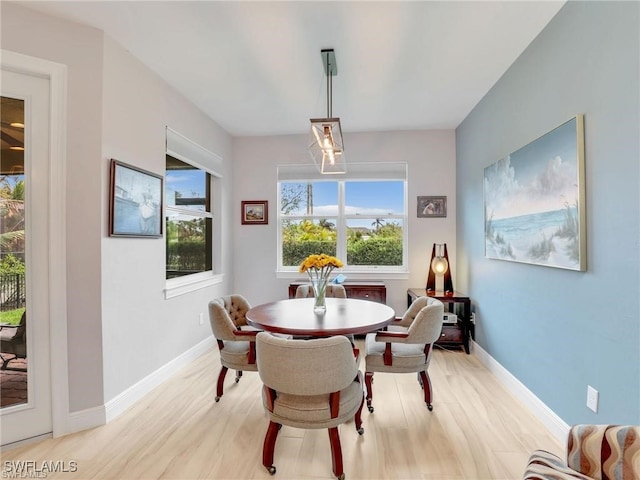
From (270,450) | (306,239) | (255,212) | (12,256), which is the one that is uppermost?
(255,212)

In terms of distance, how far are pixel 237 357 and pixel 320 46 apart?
2365mm

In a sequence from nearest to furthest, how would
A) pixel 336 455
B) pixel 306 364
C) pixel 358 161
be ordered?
pixel 306 364, pixel 336 455, pixel 358 161

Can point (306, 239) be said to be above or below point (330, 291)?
above

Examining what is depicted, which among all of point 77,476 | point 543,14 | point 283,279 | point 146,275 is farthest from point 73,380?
point 543,14

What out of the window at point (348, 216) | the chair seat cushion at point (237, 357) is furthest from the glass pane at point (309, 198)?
the chair seat cushion at point (237, 357)

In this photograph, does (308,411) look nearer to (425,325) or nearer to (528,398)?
(425,325)

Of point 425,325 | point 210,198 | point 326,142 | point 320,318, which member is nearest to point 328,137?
point 326,142

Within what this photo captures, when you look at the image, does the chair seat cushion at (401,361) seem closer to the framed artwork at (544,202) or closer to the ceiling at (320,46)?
the framed artwork at (544,202)

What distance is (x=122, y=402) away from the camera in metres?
2.31

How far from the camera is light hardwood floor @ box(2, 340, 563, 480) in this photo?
67.8 inches

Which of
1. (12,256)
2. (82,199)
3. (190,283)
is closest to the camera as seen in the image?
(12,256)

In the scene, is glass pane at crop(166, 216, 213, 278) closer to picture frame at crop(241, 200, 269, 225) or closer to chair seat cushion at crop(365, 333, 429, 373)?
picture frame at crop(241, 200, 269, 225)

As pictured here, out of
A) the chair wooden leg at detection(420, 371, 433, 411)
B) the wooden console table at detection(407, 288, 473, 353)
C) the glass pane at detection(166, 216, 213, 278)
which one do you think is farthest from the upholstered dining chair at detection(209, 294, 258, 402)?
the wooden console table at detection(407, 288, 473, 353)

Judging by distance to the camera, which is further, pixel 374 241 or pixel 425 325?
pixel 374 241
